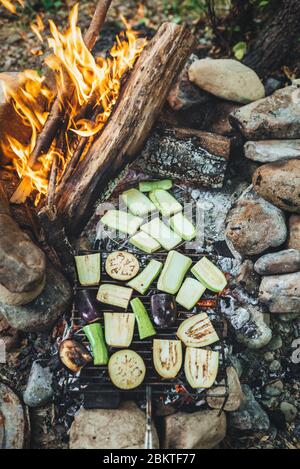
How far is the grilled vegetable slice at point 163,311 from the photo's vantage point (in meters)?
3.83

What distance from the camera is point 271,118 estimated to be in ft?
14.8

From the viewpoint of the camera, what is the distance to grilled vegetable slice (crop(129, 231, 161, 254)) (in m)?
4.36

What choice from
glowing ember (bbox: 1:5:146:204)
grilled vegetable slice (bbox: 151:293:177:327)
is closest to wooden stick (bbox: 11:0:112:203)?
glowing ember (bbox: 1:5:146:204)

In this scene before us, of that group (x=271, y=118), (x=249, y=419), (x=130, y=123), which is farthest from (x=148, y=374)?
(x=271, y=118)

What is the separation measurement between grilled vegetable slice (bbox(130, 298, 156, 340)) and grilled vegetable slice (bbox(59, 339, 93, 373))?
0.55 metres

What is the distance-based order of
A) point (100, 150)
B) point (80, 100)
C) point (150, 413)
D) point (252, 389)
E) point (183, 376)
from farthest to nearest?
point (80, 100) < point (100, 150) < point (252, 389) < point (183, 376) < point (150, 413)

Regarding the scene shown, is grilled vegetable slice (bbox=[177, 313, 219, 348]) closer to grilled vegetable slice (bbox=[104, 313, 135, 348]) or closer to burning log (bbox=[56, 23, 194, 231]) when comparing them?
grilled vegetable slice (bbox=[104, 313, 135, 348])

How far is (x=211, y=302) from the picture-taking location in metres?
4.11

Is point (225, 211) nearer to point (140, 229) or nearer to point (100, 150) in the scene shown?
point (140, 229)

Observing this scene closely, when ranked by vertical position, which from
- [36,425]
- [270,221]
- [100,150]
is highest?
[100,150]

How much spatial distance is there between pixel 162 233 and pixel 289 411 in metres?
2.25

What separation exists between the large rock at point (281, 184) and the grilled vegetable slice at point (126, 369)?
2.23 metres
